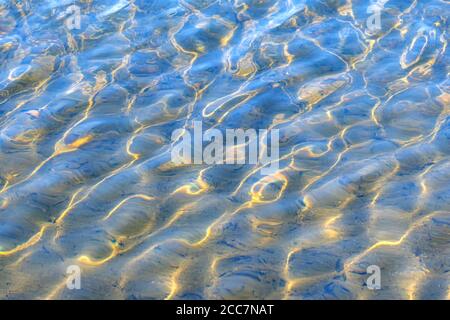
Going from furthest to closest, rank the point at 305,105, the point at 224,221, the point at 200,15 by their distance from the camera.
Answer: the point at 200,15 → the point at 305,105 → the point at 224,221

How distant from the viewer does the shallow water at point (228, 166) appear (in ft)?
11.3

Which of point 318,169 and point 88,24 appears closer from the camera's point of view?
point 318,169

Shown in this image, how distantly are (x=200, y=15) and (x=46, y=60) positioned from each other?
176 centimetres

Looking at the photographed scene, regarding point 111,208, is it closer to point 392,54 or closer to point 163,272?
point 163,272

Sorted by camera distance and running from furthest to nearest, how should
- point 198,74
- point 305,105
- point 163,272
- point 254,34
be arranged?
1. point 254,34
2. point 198,74
3. point 305,105
4. point 163,272

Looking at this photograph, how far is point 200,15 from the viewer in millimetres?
6500

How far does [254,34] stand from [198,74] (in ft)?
3.24

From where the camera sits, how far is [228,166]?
428 centimetres

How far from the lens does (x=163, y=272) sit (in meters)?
3.45

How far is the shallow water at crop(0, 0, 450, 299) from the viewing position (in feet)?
11.3

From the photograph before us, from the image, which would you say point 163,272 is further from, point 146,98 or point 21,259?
point 146,98
